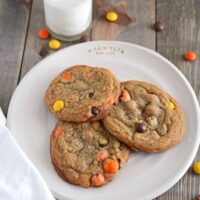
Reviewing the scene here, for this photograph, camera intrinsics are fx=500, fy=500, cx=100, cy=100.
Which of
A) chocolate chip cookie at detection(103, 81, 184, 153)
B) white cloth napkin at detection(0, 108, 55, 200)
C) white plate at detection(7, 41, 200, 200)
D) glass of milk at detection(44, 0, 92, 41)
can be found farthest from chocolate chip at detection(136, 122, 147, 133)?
glass of milk at detection(44, 0, 92, 41)

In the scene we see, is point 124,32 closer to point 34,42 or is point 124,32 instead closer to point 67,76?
Result: point 34,42

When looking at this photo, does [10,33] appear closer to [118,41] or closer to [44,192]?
[118,41]

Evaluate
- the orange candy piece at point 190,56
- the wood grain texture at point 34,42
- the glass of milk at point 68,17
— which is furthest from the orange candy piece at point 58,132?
the orange candy piece at point 190,56

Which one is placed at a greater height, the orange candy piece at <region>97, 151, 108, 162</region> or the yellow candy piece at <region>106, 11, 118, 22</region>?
the yellow candy piece at <region>106, 11, 118, 22</region>

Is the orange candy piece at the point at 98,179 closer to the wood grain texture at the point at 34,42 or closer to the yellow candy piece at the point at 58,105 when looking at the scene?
the yellow candy piece at the point at 58,105

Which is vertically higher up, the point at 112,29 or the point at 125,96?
the point at 125,96

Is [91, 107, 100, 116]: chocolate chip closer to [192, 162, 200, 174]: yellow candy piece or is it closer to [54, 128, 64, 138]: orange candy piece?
[54, 128, 64, 138]: orange candy piece

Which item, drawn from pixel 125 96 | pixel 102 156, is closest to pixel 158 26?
pixel 125 96
